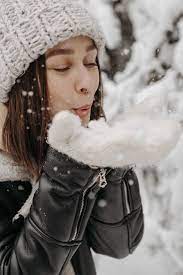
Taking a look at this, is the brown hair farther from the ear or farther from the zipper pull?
the zipper pull

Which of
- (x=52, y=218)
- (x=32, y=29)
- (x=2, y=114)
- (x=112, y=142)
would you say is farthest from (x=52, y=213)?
(x=32, y=29)

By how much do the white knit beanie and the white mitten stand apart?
0.29 m

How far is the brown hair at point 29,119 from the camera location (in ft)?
4.99

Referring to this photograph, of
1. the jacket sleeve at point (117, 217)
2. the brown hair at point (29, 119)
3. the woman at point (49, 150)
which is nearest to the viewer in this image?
the woman at point (49, 150)

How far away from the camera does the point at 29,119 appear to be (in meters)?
1.56

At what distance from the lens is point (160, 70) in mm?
3598

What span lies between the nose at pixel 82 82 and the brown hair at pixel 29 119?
0.10m

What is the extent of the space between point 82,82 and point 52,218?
1.40ft

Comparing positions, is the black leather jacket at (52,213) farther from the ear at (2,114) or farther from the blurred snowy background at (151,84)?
the blurred snowy background at (151,84)

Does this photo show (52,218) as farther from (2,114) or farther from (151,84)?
(151,84)

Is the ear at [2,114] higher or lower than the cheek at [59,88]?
lower

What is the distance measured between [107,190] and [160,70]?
2.12m

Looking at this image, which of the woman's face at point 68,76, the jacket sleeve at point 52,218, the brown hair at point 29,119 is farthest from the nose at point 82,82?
the jacket sleeve at point 52,218

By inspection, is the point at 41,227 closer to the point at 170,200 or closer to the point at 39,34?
the point at 39,34
